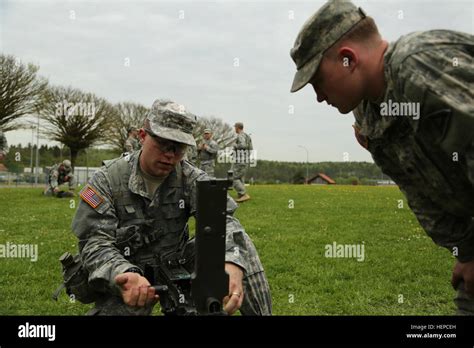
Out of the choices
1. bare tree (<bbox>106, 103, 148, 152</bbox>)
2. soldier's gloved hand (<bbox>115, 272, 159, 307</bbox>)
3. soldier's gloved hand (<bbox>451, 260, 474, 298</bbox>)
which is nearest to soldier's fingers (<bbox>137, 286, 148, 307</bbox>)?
soldier's gloved hand (<bbox>115, 272, 159, 307</bbox>)

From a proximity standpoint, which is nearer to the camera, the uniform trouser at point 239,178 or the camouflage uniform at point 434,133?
the camouflage uniform at point 434,133

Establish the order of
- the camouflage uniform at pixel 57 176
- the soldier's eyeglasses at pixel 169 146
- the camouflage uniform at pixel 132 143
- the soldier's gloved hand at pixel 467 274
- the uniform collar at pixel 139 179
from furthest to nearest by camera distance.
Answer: the camouflage uniform at pixel 57 176
the camouflage uniform at pixel 132 143
the uniform collar at pixel 139 179
the soldier's eyeglasses at pixel 169 146
the soldier's gloved hand at pixel 467 274

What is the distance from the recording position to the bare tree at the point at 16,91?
26.6 m

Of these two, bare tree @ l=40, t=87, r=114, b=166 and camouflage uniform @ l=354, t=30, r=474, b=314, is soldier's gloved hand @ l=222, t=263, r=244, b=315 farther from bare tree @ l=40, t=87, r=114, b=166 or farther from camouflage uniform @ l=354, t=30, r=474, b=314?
bare tree @ l=40, t=87, r=114, b=166

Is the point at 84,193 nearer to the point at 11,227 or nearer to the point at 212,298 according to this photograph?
the point at 212,298

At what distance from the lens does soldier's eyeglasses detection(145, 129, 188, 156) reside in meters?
3.33

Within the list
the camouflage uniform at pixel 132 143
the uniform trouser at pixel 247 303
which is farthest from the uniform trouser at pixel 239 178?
the uniform trouser at pixel 247 303

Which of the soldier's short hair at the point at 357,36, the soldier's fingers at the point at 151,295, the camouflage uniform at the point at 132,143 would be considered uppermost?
the camouflage uniform at the point at 132,143

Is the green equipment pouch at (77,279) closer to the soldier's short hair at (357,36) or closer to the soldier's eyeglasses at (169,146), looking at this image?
the soldier's eyeglasses at (169,146)

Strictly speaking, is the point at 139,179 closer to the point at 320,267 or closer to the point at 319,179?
the point at 320,267

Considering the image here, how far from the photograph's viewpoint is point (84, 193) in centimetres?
335

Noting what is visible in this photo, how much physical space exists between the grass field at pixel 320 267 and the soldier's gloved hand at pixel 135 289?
2.43 meters

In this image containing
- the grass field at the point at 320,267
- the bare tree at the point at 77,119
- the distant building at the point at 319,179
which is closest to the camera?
the grass field at the point at 320,267
